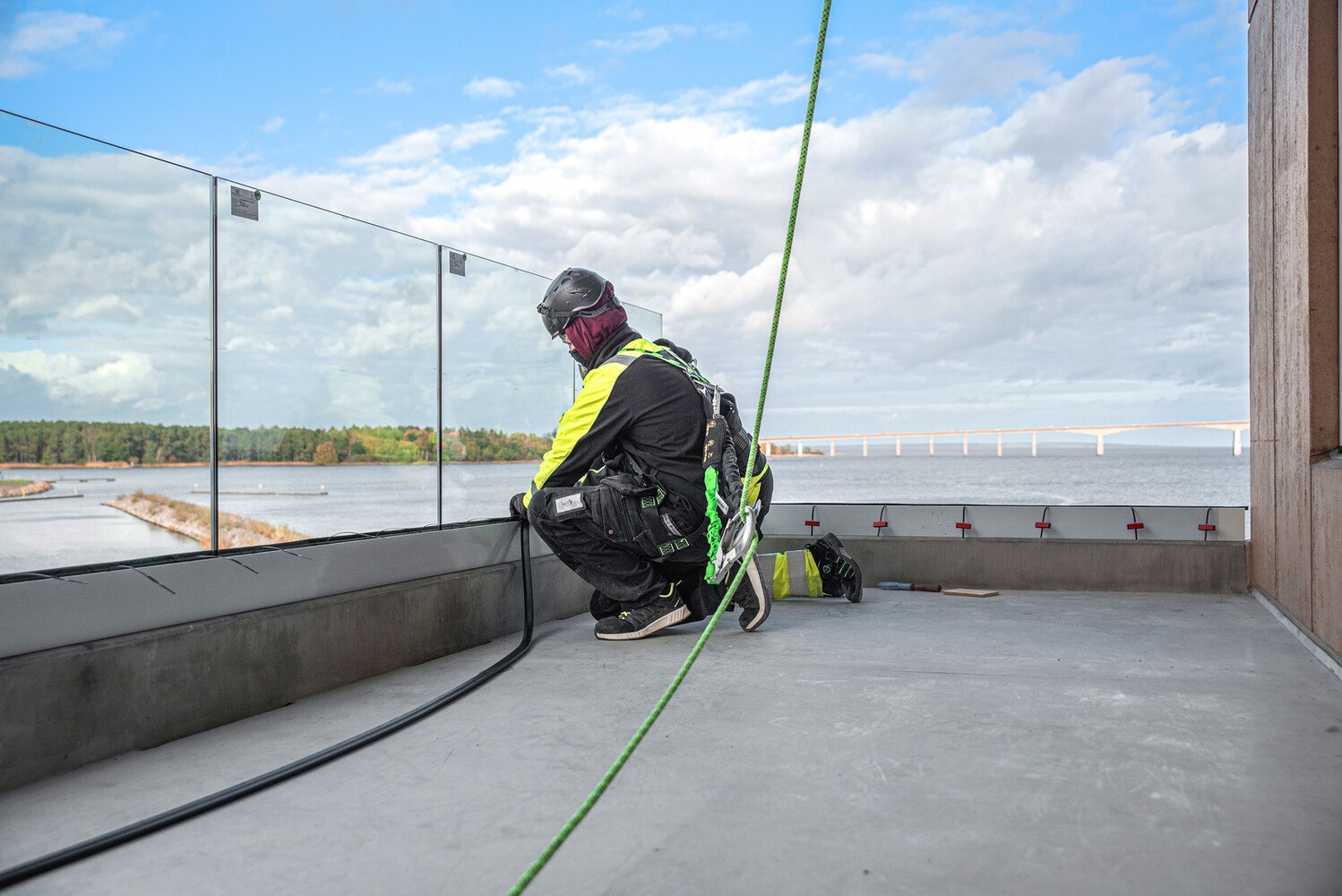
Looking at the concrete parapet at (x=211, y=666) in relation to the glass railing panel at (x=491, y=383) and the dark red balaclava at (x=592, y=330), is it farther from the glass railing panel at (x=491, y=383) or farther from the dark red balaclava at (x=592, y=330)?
the dark red balaclava at (x=592, y=330)

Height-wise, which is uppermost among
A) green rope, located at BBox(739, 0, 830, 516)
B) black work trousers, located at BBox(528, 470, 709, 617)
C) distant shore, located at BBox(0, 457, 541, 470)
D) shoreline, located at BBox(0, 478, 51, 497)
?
green rope, located at BBox(739, 0, 830, 516)

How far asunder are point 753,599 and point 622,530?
0.58 m

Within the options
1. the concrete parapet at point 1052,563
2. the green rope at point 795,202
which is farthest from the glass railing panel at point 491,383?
the green rope at point 795,202

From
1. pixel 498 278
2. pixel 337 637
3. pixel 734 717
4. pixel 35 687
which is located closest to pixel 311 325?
pixel 498 278

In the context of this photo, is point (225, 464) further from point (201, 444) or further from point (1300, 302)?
point (1300, 302)

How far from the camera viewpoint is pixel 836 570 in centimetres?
433

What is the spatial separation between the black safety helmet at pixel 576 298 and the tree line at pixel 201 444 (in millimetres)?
606

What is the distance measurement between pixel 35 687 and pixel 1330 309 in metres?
3.77

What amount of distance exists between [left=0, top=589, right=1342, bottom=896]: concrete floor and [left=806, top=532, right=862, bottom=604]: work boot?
3.99ft

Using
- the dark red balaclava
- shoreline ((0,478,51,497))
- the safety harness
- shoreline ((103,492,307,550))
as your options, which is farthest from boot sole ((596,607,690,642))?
shoreline ((0,478,51,497))

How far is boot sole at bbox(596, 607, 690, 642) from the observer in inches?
136

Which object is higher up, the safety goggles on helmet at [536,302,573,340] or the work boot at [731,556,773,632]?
the safety goggles on helmet at [536,302,573,340]

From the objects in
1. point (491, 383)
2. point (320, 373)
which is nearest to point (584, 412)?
point (491, 383)

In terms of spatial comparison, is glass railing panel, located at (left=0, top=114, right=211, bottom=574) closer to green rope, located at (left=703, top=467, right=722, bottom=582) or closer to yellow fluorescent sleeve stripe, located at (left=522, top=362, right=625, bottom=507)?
yellow fluorescent sleeve stripe, located at (left=522, top=362, right=625, bottom=507)
